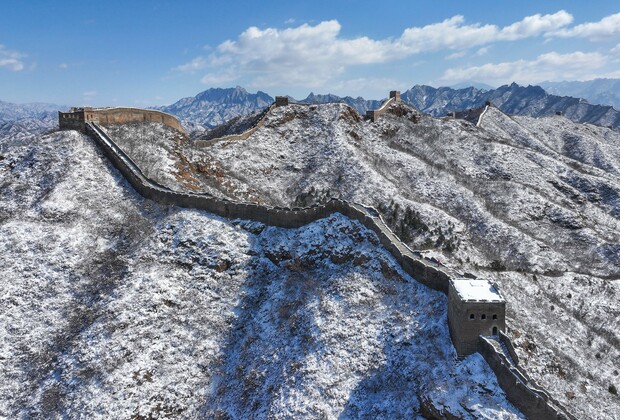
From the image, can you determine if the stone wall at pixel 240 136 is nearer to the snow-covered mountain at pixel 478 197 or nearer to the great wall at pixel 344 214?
the great wall at pixel 344 214

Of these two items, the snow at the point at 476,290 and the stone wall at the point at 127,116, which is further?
the stone wall at the point at 127,116

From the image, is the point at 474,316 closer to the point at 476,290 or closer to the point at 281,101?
the point at 476,290

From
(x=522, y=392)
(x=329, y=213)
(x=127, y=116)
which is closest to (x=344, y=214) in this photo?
(x=329, y=213)

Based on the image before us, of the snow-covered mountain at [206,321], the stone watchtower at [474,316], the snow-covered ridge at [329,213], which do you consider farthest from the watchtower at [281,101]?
the stone watchtower at [474,316]

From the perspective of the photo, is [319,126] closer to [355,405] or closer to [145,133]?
[145,133]

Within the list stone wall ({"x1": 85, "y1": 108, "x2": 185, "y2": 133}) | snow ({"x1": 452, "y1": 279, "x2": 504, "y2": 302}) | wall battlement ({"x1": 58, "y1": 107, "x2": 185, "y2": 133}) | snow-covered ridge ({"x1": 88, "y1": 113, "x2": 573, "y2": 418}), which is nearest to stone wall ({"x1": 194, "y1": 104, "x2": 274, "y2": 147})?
wall battlement ({"x1": 58, "y1": 107, "x2": 185, "y2": 133})

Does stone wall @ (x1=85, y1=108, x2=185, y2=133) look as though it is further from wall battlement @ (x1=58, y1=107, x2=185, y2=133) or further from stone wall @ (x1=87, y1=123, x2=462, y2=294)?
stone wall @ (x1=87, y1=123, x2=462, y2=294)
